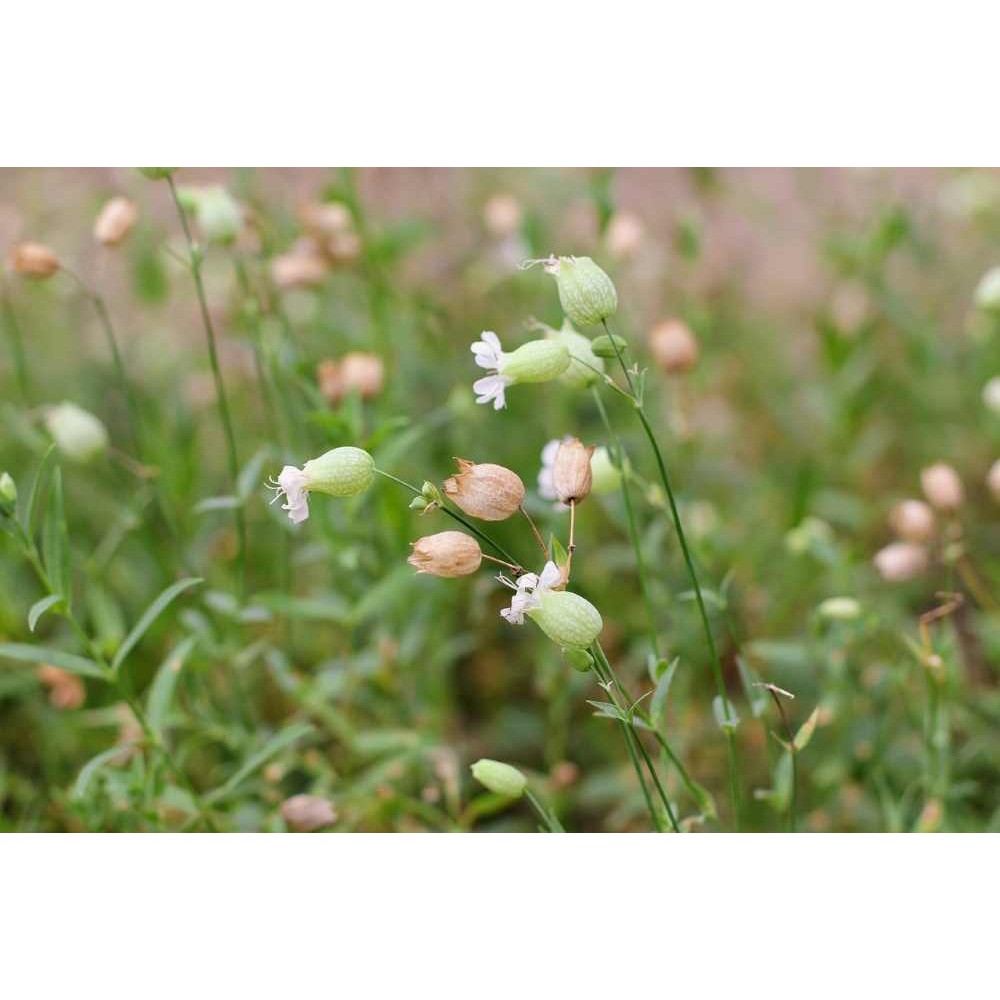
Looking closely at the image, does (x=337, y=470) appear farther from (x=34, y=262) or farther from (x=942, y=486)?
(x=942, y=486)

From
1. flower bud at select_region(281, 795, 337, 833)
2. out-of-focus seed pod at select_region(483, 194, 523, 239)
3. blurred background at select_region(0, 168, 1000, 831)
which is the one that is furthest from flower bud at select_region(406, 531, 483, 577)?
out-of-focus seed pod at select_region(483, 194, 523, 239)

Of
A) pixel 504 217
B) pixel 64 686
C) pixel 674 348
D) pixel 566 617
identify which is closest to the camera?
pixel 566 617

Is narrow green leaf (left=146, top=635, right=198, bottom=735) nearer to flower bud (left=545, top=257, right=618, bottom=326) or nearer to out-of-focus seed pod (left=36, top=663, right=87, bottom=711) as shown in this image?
out-of-focus seed pod (left=36, top=663, right=87, bottom=711)

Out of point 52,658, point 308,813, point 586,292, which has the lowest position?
point 308,813

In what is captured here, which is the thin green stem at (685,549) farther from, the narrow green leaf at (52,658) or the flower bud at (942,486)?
the narrow green leaf at (52,658)

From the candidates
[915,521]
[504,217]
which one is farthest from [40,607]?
[504,217]

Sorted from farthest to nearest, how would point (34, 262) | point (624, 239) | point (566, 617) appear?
point (624, 239) < point (34, 262) < point (566, 617)

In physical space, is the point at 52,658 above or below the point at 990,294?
below
